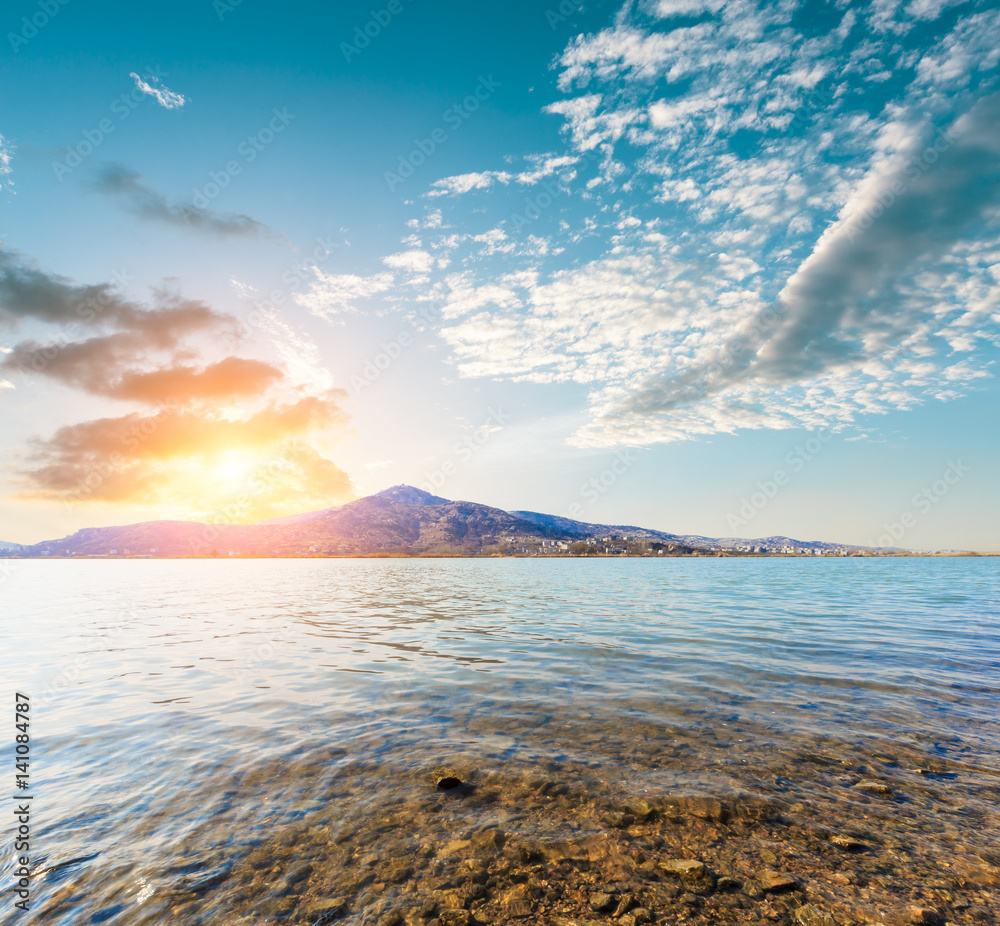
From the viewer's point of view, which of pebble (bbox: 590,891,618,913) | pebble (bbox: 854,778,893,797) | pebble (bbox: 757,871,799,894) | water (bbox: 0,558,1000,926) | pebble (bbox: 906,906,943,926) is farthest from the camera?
pebble (bbox: 854,778,893,797)

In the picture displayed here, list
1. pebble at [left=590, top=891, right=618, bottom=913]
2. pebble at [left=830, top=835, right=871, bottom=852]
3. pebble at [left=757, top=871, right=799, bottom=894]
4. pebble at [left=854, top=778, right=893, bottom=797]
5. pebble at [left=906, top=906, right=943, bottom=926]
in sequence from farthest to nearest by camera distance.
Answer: pebble at [left=854, top=778, right=893, bottom=797] → pebble at [left=830, top=835, right=871, bottom=852] → pebble at [left=757, top=871, right=799, bottom=894] → pebble at [left=590, top=891, right=618, bottom=913] → pebble at [left=906, top=906, right=943, bottom=926]

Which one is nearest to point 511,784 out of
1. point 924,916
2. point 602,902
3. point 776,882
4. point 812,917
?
point 602,902

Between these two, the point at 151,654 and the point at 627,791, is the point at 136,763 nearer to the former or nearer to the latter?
the point at 627,791

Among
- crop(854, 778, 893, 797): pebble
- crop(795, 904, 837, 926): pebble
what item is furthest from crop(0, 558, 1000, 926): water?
crop(854, 778, 893, 797): pebble

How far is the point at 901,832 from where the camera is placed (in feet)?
25.3

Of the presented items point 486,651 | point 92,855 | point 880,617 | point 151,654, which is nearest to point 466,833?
point 92,855

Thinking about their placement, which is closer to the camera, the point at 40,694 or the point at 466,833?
the point at 466,833

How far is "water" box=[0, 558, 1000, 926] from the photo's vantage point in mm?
6543

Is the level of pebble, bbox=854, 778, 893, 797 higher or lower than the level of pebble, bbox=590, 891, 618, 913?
higher

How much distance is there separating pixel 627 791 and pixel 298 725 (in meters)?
9.45

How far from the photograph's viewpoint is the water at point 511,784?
654 cm

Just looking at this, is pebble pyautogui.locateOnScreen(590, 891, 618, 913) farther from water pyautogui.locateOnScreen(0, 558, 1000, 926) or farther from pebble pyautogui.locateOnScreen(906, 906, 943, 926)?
pebble pyautogui.locateOnScreen(906, 906, 943, 926)

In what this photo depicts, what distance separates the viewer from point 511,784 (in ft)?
31.9

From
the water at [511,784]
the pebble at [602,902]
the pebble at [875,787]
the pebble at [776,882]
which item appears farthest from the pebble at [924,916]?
the pebble at [602,902]
